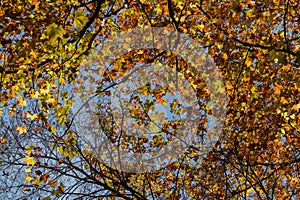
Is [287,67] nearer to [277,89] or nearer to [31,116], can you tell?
[277,89]

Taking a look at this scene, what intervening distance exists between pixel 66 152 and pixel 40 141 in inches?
65.3

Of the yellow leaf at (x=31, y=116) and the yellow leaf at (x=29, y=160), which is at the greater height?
the yellow leaf at (x=31, y=116)

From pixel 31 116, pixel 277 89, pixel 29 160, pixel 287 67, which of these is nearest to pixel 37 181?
pixel 29 160

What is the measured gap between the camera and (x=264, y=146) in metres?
8.91

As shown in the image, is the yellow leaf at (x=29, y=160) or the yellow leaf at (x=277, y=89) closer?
the yellow leaf at (x=29, y=160)

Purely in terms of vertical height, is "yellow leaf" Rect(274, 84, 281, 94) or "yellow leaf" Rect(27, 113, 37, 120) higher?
"yellow leaf" Rect(274, 84, 281, 94)

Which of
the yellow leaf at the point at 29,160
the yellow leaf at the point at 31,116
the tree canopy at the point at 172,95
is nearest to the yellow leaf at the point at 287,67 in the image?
the tree canopy at the point at 172,95

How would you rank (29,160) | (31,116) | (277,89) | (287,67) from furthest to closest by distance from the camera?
(31,116)
(277,89)
(29,160)
(287,67)

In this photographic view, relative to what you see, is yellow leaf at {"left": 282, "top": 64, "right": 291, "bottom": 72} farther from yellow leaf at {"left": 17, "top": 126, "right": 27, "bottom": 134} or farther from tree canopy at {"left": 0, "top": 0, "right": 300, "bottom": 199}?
yellow leaf at {"left": 17, "top": 126, "right": 27, "bottom": 134}

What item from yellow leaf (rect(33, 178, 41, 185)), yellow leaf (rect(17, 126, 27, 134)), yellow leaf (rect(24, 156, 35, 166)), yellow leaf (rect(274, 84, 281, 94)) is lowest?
yellow leaf (rect(33, 178, 41, 185))

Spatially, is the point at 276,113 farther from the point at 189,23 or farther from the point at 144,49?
the point at 144,49

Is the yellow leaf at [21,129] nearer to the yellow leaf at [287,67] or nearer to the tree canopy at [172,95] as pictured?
the tree canopy at [172,95]

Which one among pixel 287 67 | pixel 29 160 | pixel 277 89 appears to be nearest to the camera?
pixel 287 67

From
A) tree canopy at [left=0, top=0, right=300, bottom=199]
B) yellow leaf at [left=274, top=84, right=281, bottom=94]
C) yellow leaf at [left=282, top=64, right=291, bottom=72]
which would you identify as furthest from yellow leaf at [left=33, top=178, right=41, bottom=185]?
yellow leaf at [left=282, top=64, right=291, bottom=72]
